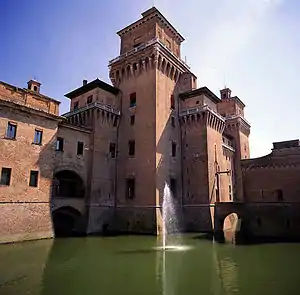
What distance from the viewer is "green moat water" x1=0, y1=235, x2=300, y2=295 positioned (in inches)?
362

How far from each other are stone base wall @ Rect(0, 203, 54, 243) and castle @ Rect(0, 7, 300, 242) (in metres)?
0.07

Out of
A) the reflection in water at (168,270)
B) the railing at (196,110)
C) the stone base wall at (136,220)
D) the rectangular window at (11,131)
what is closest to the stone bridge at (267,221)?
the stone base wall at (136,220)

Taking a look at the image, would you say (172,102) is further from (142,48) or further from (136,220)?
(136,220)

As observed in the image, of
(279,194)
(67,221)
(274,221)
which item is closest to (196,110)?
(279,194)

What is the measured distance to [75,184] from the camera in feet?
91.8

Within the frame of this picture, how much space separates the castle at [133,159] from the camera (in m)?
21.4


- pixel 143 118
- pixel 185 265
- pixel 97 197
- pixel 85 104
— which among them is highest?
pixel 85 104

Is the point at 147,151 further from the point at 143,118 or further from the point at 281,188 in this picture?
the point at 281,188

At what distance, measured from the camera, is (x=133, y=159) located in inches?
1160

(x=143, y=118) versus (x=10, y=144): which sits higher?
(x=143, y=118)

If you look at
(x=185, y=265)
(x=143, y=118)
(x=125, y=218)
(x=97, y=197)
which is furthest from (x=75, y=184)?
(x=185, y=265)

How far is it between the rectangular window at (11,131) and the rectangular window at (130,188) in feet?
41.4

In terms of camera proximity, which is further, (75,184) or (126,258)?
(75,184)

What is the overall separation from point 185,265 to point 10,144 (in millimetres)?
15392
